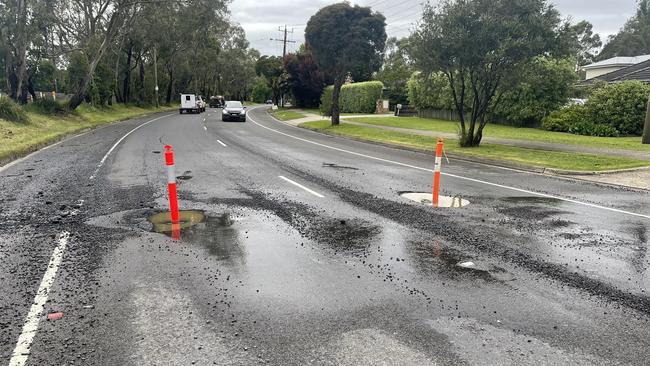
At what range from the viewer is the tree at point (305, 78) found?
58344 millimetres

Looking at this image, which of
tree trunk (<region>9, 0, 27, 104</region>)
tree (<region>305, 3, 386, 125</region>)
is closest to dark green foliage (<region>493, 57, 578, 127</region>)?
tree (<region>305, 3, 386, 125</region>)

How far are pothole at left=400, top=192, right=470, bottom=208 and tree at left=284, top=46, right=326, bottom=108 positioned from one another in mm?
49069

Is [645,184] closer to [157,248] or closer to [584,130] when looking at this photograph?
[157,248]

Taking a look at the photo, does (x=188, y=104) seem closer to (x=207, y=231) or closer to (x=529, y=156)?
(x=529, y=156)

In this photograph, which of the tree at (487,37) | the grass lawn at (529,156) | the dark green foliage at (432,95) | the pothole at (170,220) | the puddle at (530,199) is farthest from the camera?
the dark green foliage at (432,95)

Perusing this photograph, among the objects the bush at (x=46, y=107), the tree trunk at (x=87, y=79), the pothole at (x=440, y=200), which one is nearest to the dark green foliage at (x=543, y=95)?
the pothole at (x=440, y=200)

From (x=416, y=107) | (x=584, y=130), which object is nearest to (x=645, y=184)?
(x=584, y=130)

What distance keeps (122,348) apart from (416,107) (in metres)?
40.1

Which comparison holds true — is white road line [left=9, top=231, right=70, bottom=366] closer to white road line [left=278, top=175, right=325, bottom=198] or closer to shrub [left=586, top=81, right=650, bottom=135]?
white road line [left=278, top=175, right=325, bottom=198]

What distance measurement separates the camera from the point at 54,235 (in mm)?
6746

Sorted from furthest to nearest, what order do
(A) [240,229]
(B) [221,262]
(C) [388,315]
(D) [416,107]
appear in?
(D) [416,107] < (A) [240,229] < (B) [221,262] < (C) [388,315]

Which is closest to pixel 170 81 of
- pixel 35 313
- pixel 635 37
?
pixel 35 313

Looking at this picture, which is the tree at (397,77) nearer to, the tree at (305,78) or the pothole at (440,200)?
the tree at (305,78)

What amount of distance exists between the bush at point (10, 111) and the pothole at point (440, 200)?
2099 cm
